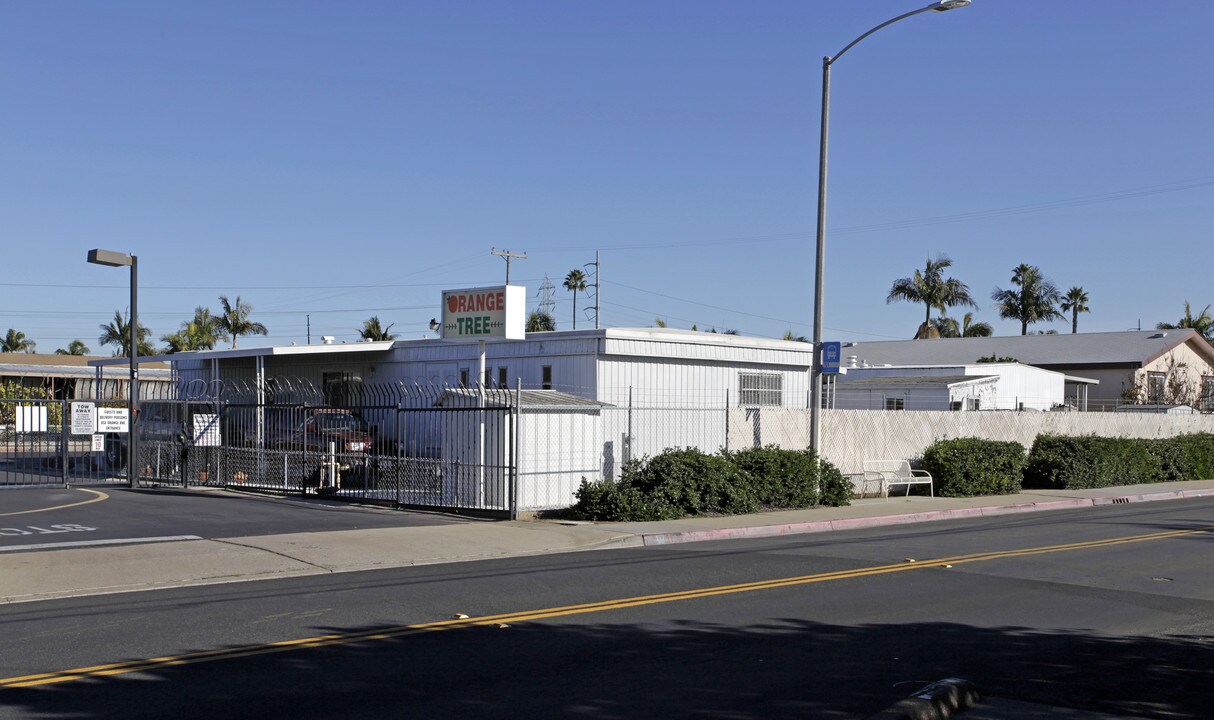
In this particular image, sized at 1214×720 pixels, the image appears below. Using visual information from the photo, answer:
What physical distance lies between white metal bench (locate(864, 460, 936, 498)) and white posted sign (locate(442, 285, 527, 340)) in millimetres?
8891

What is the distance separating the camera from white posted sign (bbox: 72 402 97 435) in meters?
23.0

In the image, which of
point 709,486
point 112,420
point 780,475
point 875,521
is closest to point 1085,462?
point 875,521

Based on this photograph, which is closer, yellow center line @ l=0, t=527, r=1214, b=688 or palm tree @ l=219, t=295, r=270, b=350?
yellow center line @ l=0, t=527, r=1214, b=688

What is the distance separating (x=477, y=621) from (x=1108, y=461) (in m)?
25.4

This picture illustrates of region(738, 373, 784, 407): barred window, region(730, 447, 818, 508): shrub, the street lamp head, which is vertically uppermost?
the street lamp head

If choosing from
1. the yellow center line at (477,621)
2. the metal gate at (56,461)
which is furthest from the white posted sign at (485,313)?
the yellow center line at (477,621)

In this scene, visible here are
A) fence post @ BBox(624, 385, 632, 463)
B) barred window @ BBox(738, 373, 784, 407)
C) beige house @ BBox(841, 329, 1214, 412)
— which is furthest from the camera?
beige house @ BBox(841, 329, 1214, 412)

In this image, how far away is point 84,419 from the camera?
2302cm

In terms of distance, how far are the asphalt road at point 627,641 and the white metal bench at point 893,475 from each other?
10.2 m

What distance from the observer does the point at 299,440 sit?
80.3 ft

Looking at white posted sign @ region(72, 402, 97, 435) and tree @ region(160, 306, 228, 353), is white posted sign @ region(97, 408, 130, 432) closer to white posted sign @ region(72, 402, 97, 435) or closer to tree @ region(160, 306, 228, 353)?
white posted sign @ region(72, 402, 97, 435)

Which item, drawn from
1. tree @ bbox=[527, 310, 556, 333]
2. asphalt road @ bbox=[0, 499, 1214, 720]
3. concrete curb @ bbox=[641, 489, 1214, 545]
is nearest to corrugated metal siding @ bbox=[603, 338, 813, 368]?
concrete curb @ bbox=[641, 489, 1214, 545]

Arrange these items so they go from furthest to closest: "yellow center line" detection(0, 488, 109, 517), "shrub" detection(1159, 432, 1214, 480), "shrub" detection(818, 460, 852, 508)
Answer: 1. "shrub" detection(1159, 432, 1214, 480)
2. "shrub" detection(818, 460, 852, 508)
3. "yellow center line" detection(0, 488, 109, 517)

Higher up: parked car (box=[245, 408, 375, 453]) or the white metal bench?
parked car (box=[245, 408, 375, 453])
